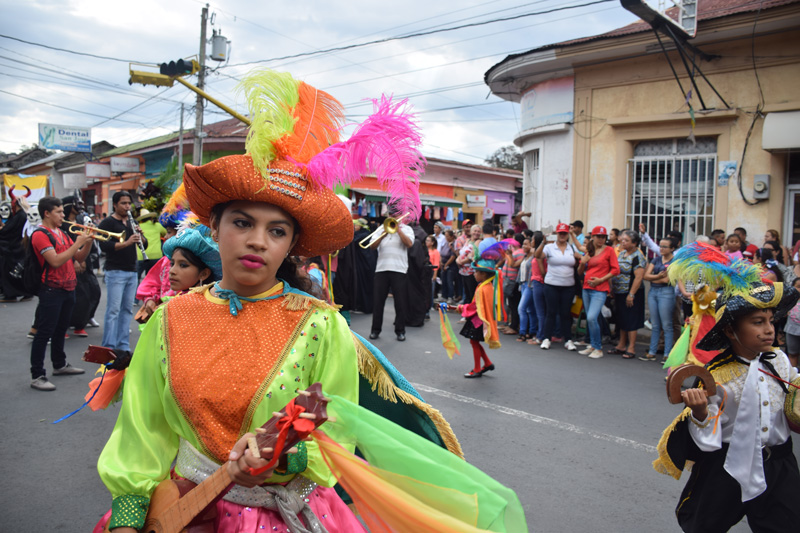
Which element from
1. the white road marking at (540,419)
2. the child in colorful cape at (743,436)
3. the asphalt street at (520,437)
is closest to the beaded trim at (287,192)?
the child in colorful cape at (743,436)

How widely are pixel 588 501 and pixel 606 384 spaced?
10.7 feet

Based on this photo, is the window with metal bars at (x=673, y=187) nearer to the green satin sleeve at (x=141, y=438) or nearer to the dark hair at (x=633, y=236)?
the dark hair at (x=633, y=236)

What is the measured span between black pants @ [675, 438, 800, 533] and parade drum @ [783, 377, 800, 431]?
129 mm

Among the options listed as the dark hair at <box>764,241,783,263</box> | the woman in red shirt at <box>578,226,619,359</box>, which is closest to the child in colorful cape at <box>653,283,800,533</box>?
the woman in red shirt at <box>578,226,619,359</box>

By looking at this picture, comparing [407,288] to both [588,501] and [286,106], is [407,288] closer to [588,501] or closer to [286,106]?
[588,501]

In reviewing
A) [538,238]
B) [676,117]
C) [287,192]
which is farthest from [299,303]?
[676,117]

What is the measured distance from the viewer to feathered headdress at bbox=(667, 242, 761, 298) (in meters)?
3.15

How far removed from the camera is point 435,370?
7.46m

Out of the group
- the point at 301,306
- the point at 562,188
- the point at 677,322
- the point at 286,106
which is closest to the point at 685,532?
the point at 301,306

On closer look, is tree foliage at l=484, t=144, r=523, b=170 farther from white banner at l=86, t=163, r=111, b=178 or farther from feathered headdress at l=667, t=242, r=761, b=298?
feathered headdress at l=667, t=242, r=761, b=298

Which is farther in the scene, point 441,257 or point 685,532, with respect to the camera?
point 441,257

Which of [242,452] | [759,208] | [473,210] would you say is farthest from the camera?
[473,210]

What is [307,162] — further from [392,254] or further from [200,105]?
[200,105]

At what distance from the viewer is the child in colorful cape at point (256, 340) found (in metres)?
1.75
